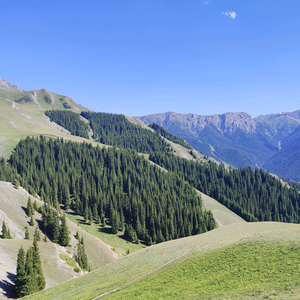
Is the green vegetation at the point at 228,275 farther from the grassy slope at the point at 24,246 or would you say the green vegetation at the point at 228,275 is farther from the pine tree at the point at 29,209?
the pine tree at the point at 29,209

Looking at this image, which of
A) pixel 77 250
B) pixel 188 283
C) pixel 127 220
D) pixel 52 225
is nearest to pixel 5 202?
pixel 52 225

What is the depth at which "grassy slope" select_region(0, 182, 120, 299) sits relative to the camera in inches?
2106

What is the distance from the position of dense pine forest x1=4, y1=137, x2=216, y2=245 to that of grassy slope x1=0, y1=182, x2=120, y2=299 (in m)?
14.4

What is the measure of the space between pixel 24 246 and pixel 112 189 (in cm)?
8523

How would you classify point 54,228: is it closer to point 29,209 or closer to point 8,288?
point 29,209

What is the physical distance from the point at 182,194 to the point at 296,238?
122112mm

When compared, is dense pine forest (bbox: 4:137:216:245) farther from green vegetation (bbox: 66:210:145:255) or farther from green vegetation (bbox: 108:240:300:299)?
green vegetation (bbox: 108:240:300:299)

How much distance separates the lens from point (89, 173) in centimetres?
16788

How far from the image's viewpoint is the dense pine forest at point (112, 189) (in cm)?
11731

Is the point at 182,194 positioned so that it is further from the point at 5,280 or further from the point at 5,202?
the point at 5,280

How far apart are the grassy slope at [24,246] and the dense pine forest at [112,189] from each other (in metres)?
14.4

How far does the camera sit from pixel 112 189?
14575 centimetres

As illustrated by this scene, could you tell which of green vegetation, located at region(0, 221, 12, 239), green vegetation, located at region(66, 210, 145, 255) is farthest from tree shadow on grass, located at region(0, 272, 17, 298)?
green vegetation, located at region(66, 210, 145, 255)

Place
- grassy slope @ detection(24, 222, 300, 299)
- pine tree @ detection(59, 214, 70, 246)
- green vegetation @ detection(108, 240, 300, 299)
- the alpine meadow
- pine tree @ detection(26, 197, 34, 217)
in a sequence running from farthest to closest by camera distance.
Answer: pine tree @ detection(26, 197, 34, 217), pine tree @ detection(59, 214, 70, 246), the alpine meadow, grassy slope @ detection(24, 222, 300, 299), green vegetation @ detection(108, 240, 300, 299)
